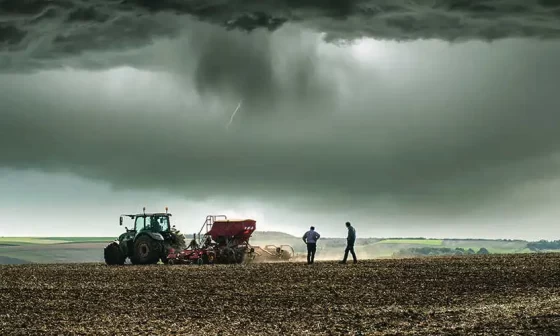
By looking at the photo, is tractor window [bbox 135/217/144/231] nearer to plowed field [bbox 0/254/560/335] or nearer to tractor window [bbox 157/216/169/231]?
tractor window [bbox 157/216/169/231]

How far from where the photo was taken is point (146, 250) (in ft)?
162

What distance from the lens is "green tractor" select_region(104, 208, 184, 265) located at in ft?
161

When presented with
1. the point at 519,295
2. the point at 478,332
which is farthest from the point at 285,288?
the point at 478,332

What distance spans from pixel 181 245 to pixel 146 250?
2470 millimetres

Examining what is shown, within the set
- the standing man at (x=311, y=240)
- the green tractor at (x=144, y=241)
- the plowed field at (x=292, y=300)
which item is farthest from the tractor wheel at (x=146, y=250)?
the standing man at (x=311, y=240)

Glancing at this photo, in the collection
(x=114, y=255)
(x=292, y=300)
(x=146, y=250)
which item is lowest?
(x=292, y=300)

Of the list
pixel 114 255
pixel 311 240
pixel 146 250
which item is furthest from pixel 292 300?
pixel 114 255

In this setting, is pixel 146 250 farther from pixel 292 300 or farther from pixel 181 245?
pixel 292 300

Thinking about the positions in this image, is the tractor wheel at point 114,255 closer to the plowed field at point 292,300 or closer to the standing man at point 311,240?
the plowed field at point 292,300

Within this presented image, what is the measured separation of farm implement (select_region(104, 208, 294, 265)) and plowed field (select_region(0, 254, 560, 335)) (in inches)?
226

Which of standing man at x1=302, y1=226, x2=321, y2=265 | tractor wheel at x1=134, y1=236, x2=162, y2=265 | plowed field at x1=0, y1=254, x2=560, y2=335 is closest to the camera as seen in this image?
plowed field at x1=0, y1=254, x2=560, y2=335

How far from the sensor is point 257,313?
2564 cm

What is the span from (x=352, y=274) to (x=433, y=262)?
8343 mm

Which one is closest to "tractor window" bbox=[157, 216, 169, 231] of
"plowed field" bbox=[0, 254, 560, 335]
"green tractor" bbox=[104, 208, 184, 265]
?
"green tractor" bbox=[104, 208, 184, 265]
